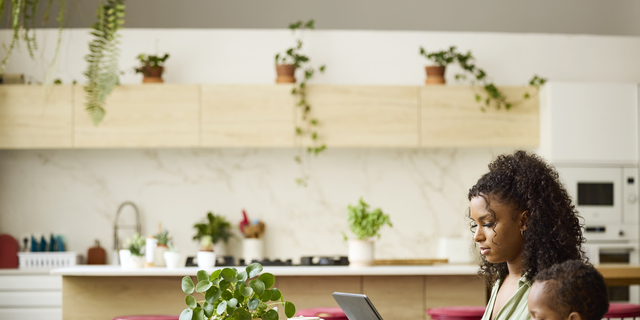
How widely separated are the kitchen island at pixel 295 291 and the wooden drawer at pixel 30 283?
3.22 feet

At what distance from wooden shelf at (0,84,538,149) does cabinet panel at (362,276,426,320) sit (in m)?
1.25

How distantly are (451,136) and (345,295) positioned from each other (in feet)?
9.24

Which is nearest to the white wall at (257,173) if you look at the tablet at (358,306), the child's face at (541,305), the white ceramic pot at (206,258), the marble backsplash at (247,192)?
the marble backsplash at (247,192)

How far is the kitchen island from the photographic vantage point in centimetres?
307

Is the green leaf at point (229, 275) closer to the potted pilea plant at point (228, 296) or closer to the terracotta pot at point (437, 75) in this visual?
the potted pilea plant at point (228, 296)

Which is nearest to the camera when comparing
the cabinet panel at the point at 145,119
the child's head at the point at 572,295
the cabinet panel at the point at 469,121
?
the child's head at the point at 572,295

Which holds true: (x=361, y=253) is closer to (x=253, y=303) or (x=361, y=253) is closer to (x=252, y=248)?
(x=252, y=248)

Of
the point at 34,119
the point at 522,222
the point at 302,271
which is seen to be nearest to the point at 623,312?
the point at 302,271

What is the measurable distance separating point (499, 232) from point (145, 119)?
123 inches

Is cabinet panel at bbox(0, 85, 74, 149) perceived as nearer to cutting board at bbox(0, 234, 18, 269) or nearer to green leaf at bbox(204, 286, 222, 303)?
cutting board at bbox(0, 234, 18, 269)

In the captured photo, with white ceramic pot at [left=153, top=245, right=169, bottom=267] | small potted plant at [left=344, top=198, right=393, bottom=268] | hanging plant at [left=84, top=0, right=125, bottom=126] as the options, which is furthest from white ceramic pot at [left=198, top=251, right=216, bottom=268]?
hanging plant at [left=84, top=0, right=125, bottom=126]

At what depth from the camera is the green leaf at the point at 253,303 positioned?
4.29 feet

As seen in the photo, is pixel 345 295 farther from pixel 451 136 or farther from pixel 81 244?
pixel 81 244

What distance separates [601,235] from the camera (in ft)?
13.4
